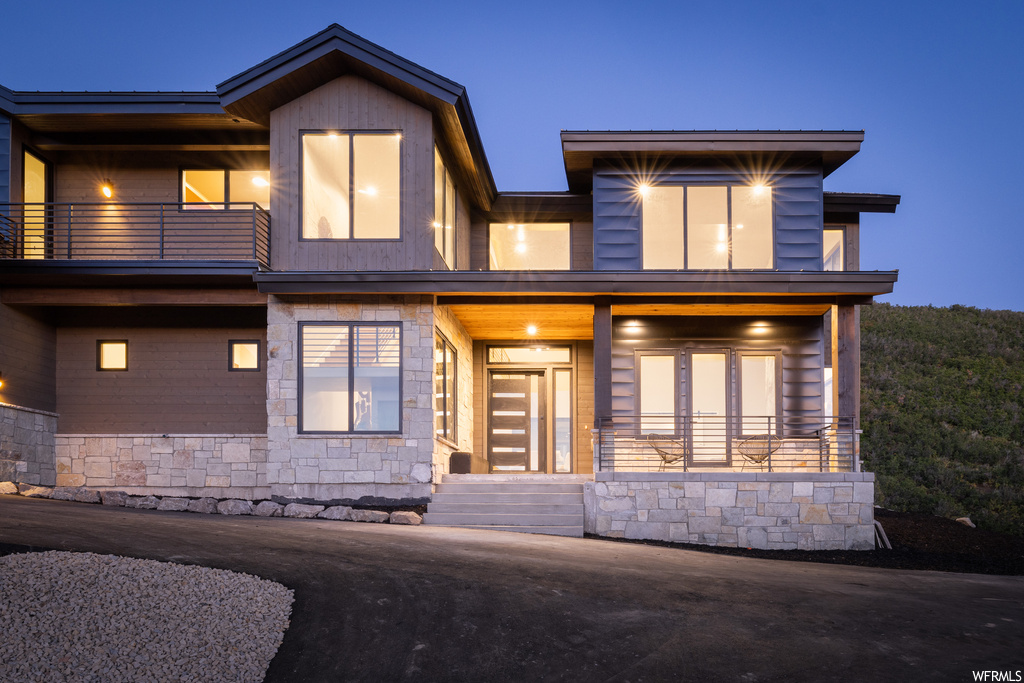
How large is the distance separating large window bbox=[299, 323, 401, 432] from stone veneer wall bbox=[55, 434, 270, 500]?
2.12m

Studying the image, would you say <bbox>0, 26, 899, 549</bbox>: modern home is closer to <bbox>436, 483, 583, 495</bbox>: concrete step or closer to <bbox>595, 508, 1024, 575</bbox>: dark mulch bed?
<bbox>436, 483, 583, 495</bbox>: concrete step

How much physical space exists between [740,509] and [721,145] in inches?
255

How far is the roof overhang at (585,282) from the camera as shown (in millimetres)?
12977

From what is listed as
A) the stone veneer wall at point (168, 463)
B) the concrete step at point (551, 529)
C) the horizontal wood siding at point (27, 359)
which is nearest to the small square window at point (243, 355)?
the stone veneer wall at point (168, 463)

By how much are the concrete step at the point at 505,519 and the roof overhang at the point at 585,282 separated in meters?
3.46

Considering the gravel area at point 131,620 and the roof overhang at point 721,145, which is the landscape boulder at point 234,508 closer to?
the gravel area at point 131,620

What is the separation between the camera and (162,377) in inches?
590

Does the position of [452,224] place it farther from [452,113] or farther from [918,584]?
[918,584]

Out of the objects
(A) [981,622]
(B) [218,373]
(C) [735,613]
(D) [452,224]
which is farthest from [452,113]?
(A) [981,622]

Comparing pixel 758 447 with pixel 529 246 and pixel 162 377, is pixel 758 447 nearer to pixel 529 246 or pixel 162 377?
pixel 529 246

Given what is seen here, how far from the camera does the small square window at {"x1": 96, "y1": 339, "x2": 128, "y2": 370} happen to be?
15.0 meters

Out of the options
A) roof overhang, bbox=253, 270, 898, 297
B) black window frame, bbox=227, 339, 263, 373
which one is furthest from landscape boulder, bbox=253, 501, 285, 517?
black window frame, bbox=227, 339, 263, 373

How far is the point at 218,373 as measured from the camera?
49.3ft

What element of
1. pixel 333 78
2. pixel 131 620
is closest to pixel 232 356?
pixel 333 78
